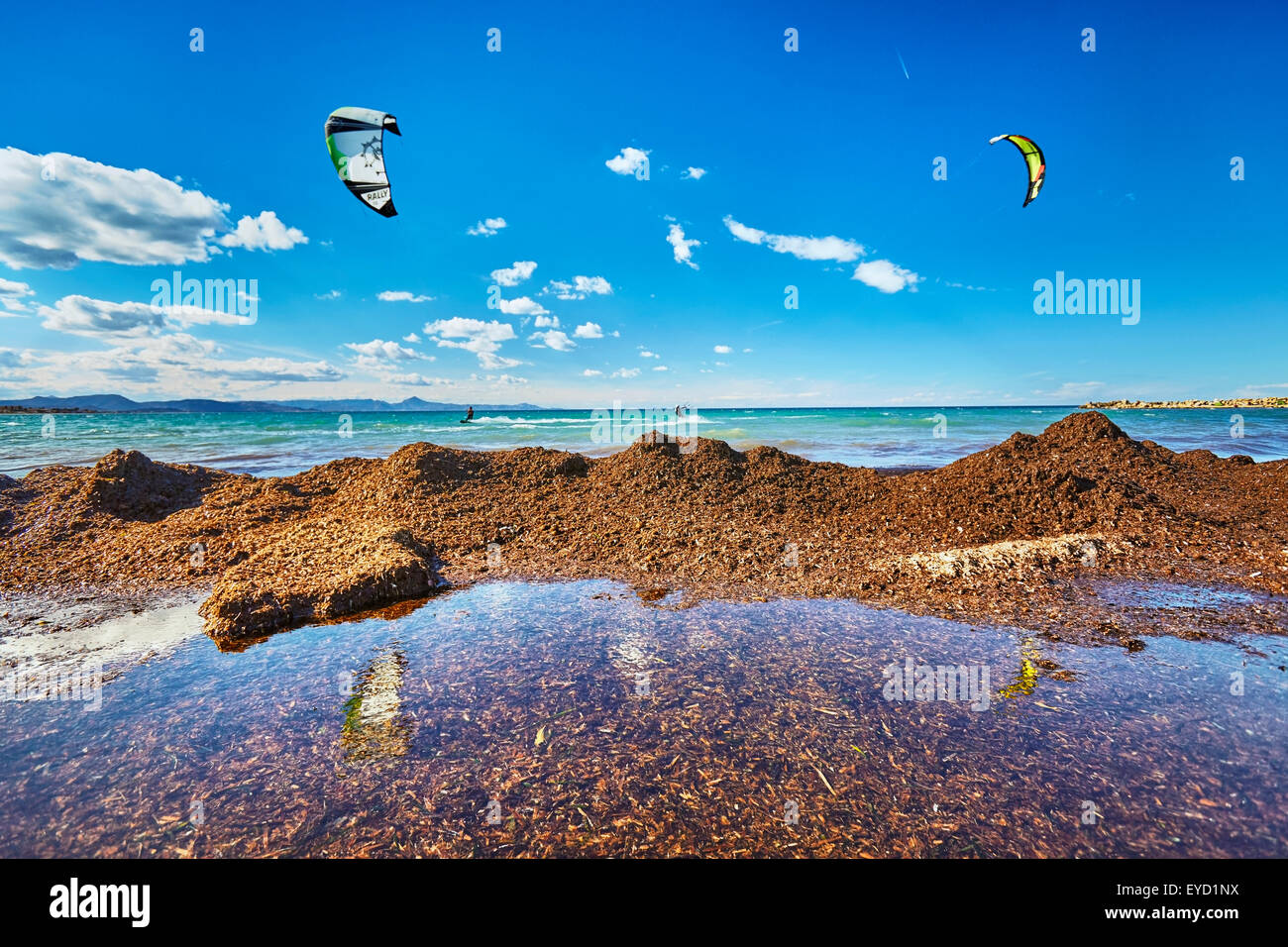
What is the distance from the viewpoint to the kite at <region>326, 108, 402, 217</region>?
729 centimetres

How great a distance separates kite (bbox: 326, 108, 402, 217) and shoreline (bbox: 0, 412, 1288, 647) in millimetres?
4962

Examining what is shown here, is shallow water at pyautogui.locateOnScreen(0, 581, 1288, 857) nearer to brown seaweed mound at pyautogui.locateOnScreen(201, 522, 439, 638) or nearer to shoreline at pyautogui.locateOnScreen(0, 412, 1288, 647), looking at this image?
brown seaweed mound at pyautogui.locateOnScreen(201, 522, 439, 638)

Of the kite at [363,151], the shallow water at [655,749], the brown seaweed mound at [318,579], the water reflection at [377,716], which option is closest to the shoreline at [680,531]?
the brown seaweed mound at [318,579]

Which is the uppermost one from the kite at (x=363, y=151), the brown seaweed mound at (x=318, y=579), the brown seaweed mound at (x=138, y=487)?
the kite at (x=363, y=151)

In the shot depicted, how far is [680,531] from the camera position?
348 inches

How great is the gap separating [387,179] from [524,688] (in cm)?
742

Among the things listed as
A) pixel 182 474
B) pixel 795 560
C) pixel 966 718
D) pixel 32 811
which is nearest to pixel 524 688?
pixel 32 811

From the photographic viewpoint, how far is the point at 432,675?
4645 mm

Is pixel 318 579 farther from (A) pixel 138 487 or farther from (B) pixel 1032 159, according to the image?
(B) pixel 1032 159

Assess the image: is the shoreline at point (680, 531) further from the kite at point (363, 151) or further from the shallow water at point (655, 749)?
the kite at point (363, 151)

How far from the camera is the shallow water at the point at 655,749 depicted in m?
2.92

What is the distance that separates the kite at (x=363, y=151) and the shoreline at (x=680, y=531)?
4.96 metres

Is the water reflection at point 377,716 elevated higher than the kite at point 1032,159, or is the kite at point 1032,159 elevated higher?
the kite at point 1032,159
